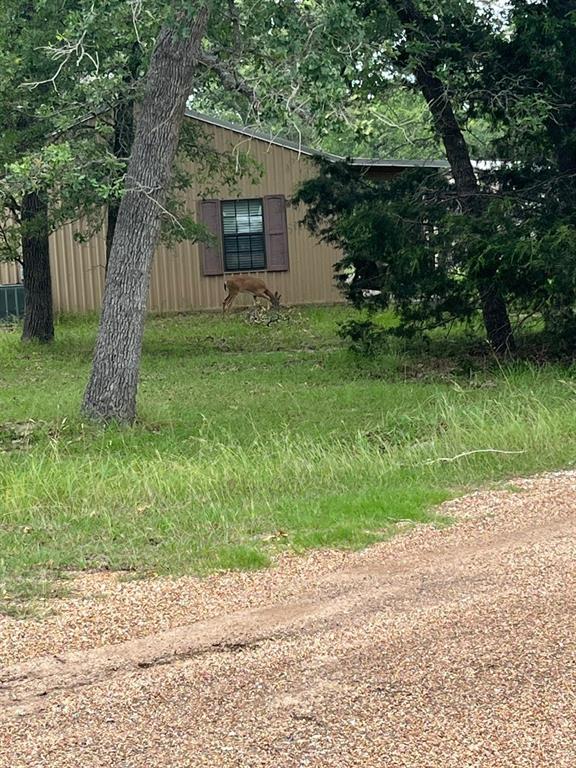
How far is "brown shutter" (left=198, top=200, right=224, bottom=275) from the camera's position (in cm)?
2455

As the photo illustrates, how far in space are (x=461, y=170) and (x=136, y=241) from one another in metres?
5.55

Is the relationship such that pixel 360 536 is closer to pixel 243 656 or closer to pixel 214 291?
pixel 243 656

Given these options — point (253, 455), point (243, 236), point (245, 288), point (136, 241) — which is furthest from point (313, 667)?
point (243, 236)

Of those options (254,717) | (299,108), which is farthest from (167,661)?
(299,108)

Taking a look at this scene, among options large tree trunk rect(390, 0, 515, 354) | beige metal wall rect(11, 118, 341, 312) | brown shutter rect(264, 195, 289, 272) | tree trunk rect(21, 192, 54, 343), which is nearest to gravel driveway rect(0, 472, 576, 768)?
large tree trunk rect(390, 0, 515, 354)

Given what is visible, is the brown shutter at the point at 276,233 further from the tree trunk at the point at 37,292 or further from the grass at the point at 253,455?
the grass at the point at 253,455

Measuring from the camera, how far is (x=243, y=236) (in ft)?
82.1

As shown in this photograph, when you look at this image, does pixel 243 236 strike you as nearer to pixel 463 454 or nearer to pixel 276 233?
pixel 276 233

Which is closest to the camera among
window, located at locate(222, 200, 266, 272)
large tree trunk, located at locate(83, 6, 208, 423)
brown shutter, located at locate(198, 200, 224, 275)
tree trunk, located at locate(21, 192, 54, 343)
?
large tree trunk, located at locate(83, 6, 208, 423)

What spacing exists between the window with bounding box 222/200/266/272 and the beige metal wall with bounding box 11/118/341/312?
288 millimetres

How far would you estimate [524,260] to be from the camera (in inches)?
486

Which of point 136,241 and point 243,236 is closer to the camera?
point 136,241

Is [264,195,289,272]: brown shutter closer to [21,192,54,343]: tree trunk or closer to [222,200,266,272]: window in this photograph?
[222,200,266,272]: window

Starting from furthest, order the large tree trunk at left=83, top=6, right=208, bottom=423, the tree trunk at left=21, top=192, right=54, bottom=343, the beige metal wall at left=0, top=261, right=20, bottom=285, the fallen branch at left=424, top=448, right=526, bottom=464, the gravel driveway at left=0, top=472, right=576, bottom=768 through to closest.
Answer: the beige metal wall at left=0, top=261, right=20, bottom=285 → the tree trunk at left=21, top=192, right=54, bottom=343 → the large tree trunk at left=83, top=6, right=208, bottom=423 → the fallen branch at left=424, top=448, right=526, bottom=464 → the gravel driveway at left=0, top=472, right=576, bottom=768
